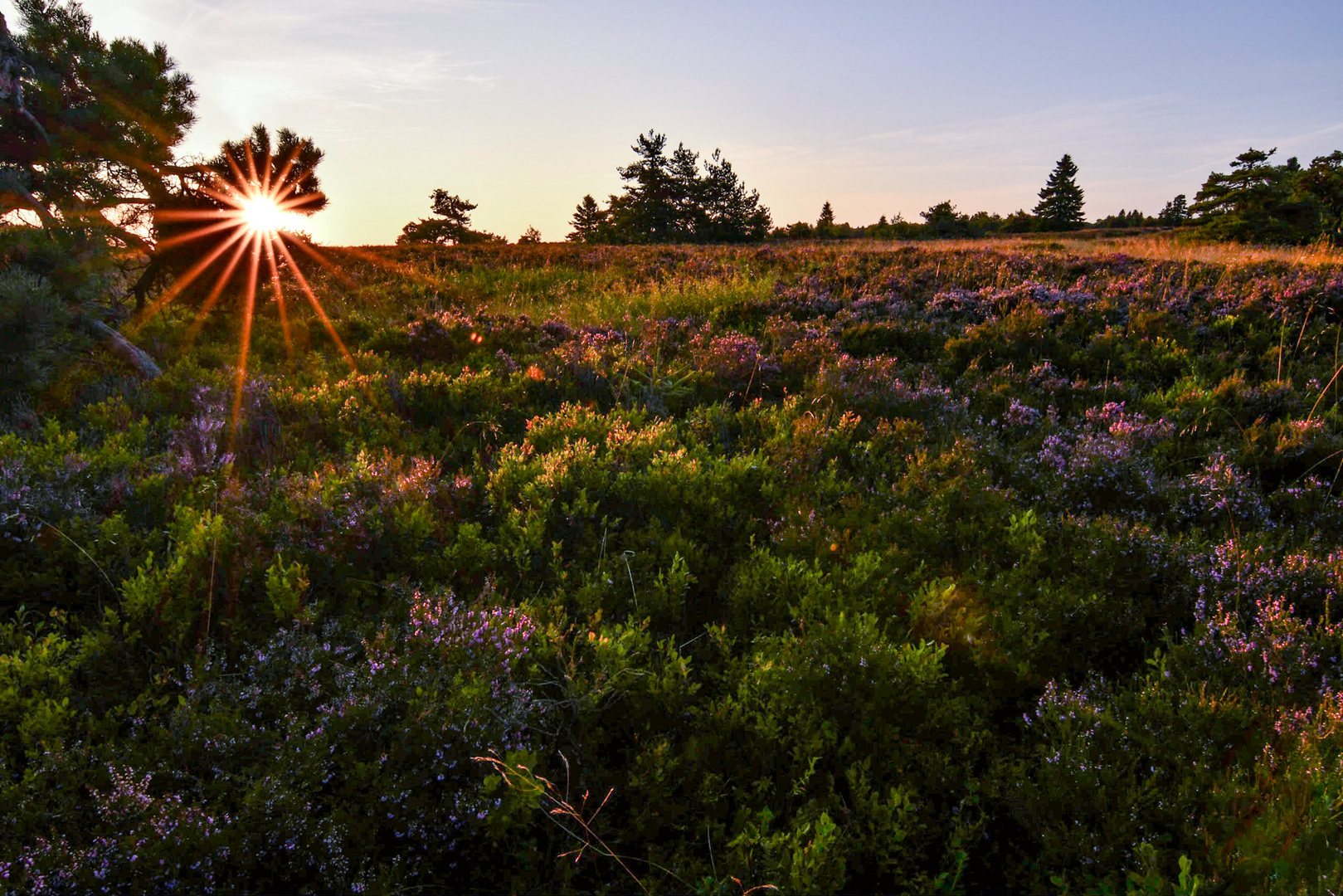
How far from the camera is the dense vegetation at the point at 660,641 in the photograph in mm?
2213

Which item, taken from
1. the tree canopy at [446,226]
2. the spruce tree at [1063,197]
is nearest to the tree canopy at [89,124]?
the tree canopy at [446,226]

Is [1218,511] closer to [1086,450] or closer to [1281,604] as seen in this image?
[1086,450]

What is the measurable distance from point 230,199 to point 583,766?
10720mm

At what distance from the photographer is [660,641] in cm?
305

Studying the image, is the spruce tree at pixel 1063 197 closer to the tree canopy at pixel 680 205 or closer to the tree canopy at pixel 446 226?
the tree canopy at pixel 680 205

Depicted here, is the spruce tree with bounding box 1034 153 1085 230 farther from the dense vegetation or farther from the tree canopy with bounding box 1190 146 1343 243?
the dense vegetation

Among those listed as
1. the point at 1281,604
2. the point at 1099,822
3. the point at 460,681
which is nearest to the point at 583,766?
the point at 460,681

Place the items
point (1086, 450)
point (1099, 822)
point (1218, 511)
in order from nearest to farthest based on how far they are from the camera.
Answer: point (1099, 822) → point (1218, 511) → point (1086, 450)

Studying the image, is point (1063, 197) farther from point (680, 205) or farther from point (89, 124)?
point (89, 124)

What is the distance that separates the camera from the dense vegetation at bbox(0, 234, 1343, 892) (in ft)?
7.26

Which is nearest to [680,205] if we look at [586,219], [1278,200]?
[586,219]

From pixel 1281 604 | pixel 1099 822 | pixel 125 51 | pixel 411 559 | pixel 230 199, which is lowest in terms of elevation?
pixel 1099 822

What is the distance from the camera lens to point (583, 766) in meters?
2.59

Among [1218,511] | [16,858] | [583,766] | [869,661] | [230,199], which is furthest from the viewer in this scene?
[230,199]
